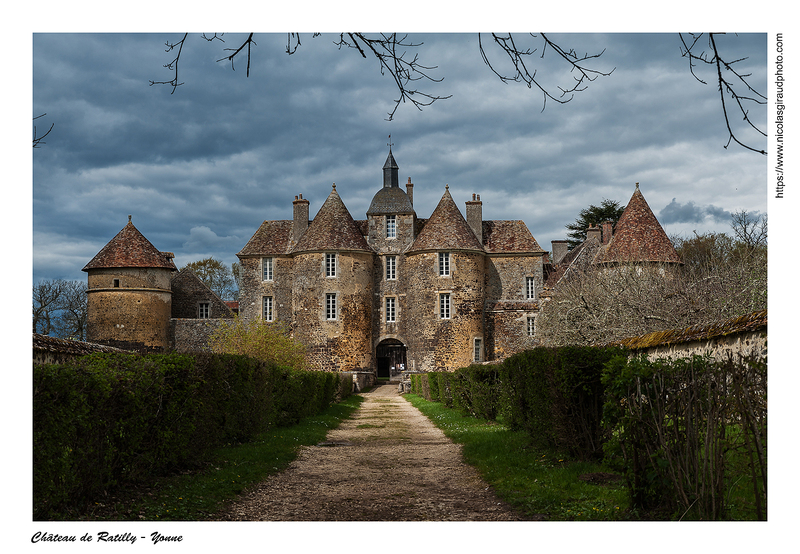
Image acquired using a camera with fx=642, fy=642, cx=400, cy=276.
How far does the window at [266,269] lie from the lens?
40031mm

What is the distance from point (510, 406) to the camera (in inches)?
435

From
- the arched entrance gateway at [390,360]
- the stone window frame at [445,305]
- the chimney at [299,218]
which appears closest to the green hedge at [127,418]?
the stone window frame at [445,305]

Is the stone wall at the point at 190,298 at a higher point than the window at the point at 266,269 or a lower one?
lower

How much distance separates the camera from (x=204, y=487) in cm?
673

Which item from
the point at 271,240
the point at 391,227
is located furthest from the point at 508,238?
the point at 271,240

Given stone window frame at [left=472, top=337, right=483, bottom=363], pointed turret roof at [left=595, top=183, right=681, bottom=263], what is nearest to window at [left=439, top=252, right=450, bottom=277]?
stone window frame at [left=472, top=337, right=483, bottom=363]

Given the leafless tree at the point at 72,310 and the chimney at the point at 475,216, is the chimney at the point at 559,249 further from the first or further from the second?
the leafless tree at the point at 72,310

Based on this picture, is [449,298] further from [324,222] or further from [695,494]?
[695,494]

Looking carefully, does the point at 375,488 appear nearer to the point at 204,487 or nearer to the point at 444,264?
the point at 204,487

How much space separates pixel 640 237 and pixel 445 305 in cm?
1181

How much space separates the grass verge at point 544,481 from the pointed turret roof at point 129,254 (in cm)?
3220

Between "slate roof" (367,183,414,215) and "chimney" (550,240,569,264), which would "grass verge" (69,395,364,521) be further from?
"chimney" (550,240,569,264)

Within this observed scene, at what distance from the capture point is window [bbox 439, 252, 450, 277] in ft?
122

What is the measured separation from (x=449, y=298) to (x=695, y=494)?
32.7 metres
